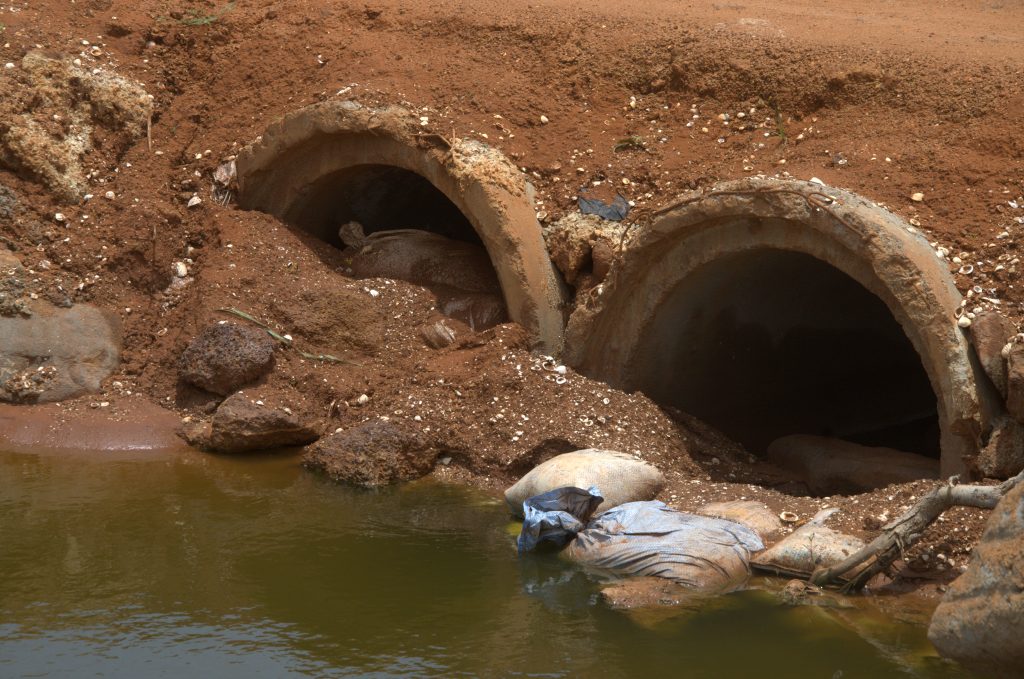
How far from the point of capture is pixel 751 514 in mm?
6695

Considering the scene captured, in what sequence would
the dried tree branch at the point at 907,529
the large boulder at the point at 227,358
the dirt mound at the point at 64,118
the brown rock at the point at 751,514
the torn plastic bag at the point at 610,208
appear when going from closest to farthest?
the dried tree branch at the point at 907,529 → the brown rock at the point at 751,514 → the torn plastic bag at the point at 610,208 → the large boulder at the point at 227,358 → the dirt mound at the point at 64,118

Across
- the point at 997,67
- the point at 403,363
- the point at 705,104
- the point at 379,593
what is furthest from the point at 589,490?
the point at 997,67

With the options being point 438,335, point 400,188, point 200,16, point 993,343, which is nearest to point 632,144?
point 438,335

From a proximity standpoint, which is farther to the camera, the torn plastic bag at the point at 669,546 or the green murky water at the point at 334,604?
the torn plastic bag at the point at 669,546

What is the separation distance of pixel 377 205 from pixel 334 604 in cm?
477

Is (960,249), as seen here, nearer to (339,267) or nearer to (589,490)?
(589,490)

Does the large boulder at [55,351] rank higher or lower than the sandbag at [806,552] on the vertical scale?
higher

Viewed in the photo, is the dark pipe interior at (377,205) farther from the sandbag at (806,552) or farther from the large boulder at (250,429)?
the sandbag at (806,552)

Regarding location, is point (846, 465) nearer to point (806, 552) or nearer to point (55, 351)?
point (806, 552)

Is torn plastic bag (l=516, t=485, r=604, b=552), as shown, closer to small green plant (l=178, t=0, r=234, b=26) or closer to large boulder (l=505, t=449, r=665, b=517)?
large boulder (l=505, t=449, r=665, b=517)

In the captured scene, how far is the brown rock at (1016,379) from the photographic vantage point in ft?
20.2

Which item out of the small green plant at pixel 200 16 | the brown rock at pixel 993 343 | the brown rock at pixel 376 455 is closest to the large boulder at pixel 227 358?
the brown rock at pixel 376 455

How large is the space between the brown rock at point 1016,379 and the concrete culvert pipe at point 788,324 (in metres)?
0.17

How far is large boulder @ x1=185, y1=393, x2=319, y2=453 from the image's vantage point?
810 cm
